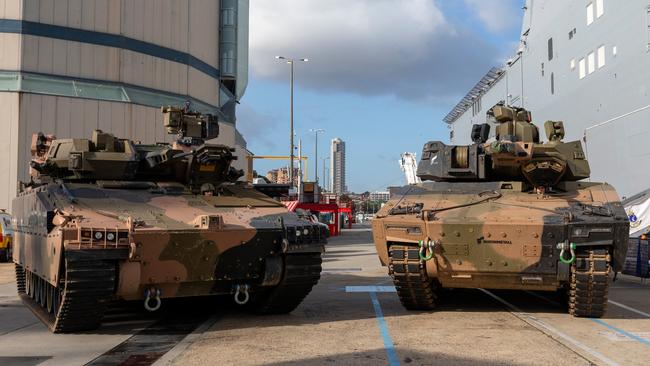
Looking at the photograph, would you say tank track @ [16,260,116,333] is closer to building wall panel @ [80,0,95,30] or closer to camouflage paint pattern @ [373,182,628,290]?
camouflage paint pattern @ [373,182,628,290]

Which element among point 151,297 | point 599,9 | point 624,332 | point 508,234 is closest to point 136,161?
point 151,297

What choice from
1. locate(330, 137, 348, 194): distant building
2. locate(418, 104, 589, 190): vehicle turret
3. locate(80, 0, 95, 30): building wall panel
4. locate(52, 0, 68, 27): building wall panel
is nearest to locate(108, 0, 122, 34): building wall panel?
locate(80, 0, 95, 30): building wall panel

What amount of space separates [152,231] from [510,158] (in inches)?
228

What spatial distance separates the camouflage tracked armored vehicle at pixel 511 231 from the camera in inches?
342

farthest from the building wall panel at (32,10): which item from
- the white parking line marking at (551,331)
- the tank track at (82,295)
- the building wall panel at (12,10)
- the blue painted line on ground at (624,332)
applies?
the blue painted line on ground at (624,332)

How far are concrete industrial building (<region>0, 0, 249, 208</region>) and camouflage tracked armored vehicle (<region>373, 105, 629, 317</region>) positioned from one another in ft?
62.4

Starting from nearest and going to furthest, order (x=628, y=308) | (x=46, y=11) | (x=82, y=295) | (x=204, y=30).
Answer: (x=82, y=295) → (x=628, y=308) → (x=46, y=11) → (x=204, y=30)

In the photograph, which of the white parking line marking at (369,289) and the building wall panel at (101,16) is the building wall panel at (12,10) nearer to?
the building wall panel at (101,16)

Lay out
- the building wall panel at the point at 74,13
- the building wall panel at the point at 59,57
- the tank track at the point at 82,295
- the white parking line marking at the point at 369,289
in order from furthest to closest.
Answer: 1. the building wall panel at the point at 74,13
2. the building wall panel at the point at 59,57
3. the white parking line marking at the point at 369,289
4. the tank track at the point at 82,295

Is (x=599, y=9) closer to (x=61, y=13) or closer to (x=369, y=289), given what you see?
(x=369, y=289)

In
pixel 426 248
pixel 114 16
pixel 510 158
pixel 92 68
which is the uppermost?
pixel 114 16

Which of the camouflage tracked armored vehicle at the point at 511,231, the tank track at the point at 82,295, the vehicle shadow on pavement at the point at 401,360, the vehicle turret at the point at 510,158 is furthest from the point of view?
the vehicle turret at the point at 510,158

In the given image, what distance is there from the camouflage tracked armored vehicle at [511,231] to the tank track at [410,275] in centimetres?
1

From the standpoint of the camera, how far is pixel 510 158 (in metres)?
10.3
